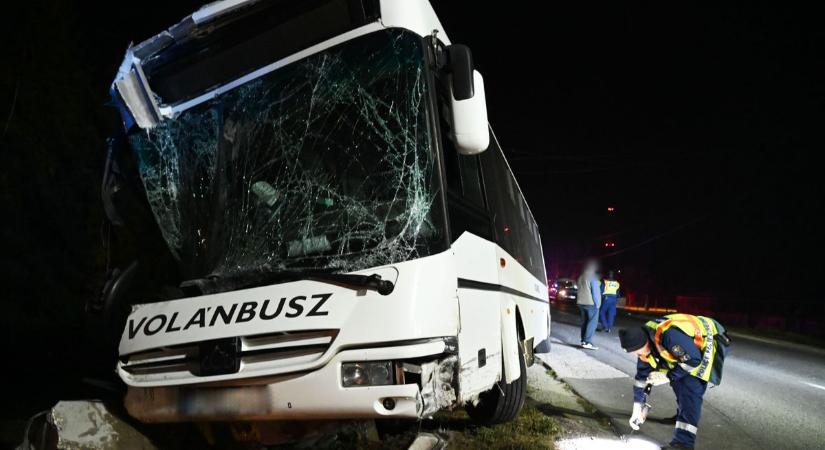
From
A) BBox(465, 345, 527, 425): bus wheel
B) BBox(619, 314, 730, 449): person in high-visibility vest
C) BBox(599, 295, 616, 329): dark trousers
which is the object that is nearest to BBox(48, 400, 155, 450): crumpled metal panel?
BBox(465, 345, 527, 425): bus wheel

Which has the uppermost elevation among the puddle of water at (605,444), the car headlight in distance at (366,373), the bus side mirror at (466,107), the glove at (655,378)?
the bus side mirror at (466,107)

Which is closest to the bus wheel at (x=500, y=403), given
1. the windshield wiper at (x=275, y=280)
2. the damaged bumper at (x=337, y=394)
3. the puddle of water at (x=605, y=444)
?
Result: the puddle of water at (x=605, y=444)

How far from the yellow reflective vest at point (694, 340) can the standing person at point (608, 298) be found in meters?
8.40

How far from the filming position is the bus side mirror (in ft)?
9.55

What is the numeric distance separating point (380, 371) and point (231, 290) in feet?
3.43

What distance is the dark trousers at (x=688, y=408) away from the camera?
4.00 meters

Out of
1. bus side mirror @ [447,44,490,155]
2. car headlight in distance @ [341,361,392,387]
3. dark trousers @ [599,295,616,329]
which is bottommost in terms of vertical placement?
car headlight in distance @ [341,361,392,387]

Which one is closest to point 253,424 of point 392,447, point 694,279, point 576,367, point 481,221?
point 392,447

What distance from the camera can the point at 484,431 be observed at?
4.59 m

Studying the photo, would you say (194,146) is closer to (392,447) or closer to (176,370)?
(176,370)

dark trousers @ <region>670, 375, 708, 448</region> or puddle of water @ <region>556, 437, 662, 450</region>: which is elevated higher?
dark trousers @ <region>670, 375, 708, 448</region>

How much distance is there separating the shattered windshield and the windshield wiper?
78 mm

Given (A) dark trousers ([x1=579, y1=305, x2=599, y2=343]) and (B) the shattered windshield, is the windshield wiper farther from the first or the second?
(A) dark trousers ([x1=579, y1=305, x2=599, y2=343])

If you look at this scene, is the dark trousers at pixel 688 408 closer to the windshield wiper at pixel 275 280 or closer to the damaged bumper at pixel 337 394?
the damaged bumper at pixel 337 394
